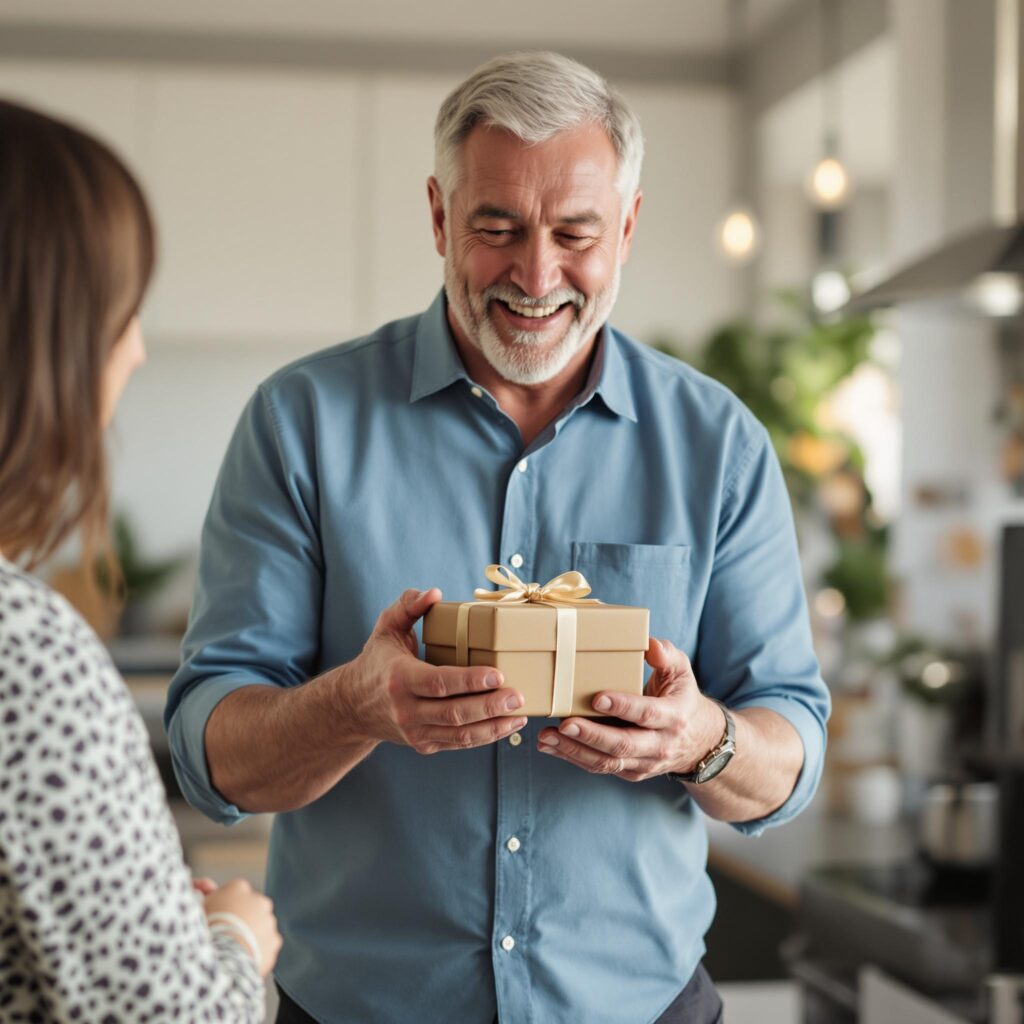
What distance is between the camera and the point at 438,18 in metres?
4.82

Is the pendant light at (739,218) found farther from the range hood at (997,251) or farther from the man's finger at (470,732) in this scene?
the man's finger at (470,732)

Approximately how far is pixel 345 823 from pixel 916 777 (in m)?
2.58

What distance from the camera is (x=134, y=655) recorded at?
479 cm

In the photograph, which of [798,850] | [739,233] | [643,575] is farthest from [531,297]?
[739,233]

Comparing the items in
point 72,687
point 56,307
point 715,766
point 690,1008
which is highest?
point 56,307

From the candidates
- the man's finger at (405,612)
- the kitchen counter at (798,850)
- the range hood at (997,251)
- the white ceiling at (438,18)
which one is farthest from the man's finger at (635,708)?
the white ceiling at (438,18)

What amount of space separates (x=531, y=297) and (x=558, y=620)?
1.01 feet

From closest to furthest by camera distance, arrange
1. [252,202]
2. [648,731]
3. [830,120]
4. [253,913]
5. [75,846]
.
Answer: [75,846], [253,913], [648,731], [830,120], [252,202]

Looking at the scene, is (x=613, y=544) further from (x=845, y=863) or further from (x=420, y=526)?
(x=845, y=863)

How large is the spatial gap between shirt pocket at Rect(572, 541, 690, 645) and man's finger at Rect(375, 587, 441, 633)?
0.22 m

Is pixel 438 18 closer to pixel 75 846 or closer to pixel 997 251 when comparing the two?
pixel 997 251

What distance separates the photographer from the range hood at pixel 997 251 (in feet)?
8.04

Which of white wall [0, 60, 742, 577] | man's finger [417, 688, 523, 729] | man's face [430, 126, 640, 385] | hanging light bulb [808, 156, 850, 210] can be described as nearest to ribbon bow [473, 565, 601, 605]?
man's finger [417, 688, 523, 729]

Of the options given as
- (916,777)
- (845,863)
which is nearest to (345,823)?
(845,863)
